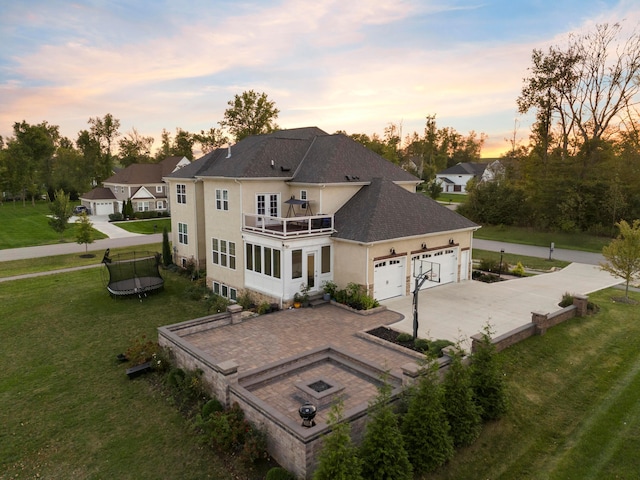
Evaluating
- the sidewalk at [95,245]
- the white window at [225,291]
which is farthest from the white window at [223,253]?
the sidewalk at [95,245]

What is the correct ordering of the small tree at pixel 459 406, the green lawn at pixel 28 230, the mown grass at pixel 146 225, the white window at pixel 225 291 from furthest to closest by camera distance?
the mown grass at pixel 146 225 → the green lawn at pixel 28 230 → the white window at pixel 225 291 → the small tree at pixel 459 406

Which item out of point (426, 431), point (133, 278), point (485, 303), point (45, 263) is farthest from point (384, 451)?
point (45, 263)

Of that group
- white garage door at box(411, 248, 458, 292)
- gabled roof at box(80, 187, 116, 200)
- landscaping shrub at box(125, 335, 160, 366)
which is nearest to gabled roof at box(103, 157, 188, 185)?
gabled roof at box(80, 187, 116, 200)

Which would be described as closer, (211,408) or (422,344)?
(211,408)

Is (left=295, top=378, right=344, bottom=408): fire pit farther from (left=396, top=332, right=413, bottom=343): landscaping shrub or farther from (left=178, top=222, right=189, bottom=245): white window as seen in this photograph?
→ (left=178, top=222, right=189, bottom=245): white window

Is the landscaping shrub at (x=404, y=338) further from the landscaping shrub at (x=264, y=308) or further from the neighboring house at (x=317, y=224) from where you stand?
the landscaping shrub at (x=264, y=308)

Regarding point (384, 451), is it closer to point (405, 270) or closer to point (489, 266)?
point (405, 270)
